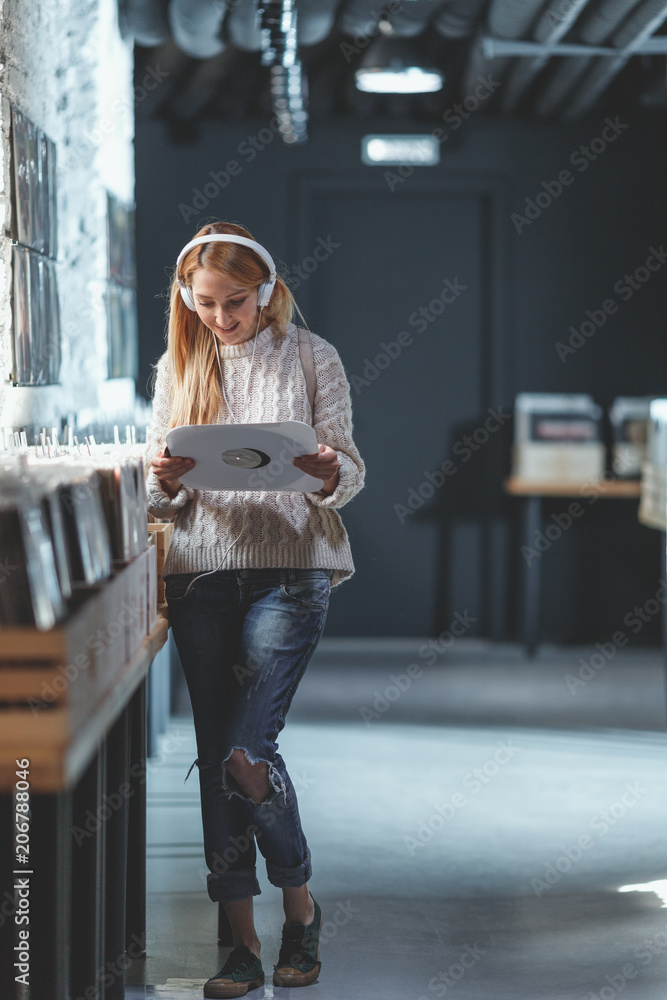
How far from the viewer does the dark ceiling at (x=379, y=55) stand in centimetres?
461

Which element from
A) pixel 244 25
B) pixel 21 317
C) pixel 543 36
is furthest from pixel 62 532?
pixel 543 36

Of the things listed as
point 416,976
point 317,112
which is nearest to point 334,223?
point 317,112

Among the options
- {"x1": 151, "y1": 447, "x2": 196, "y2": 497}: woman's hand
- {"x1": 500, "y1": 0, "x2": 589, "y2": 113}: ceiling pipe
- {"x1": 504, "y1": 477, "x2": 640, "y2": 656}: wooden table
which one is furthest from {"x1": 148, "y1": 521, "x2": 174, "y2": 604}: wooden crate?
{"x1": 504, "y1": 477, "x2": 640, "y2": 656}: wooden table

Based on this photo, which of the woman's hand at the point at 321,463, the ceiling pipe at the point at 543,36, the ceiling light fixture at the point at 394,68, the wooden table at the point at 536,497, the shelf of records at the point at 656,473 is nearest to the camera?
the woman's hand at the point at 321,463

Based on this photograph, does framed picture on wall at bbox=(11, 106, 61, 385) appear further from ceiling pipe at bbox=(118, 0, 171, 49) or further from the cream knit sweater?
ceiling pipe at bbox=(118, 0, 171, 49)

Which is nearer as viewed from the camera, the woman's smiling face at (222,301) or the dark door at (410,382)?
the woman's smiling face at (222,301)

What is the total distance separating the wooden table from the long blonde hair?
3972mm

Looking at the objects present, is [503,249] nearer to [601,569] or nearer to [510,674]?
[601,569]

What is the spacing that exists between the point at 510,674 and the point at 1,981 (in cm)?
438

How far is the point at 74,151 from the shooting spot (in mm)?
4117

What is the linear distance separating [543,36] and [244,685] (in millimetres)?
3657

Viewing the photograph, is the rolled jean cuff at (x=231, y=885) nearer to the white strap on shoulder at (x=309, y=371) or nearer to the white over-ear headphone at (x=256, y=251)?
the white strap on shoulder at (x=309, y=371)

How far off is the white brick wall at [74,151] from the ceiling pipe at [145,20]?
6cm

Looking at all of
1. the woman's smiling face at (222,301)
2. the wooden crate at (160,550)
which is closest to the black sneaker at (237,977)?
the wooden crate at (160,550)
